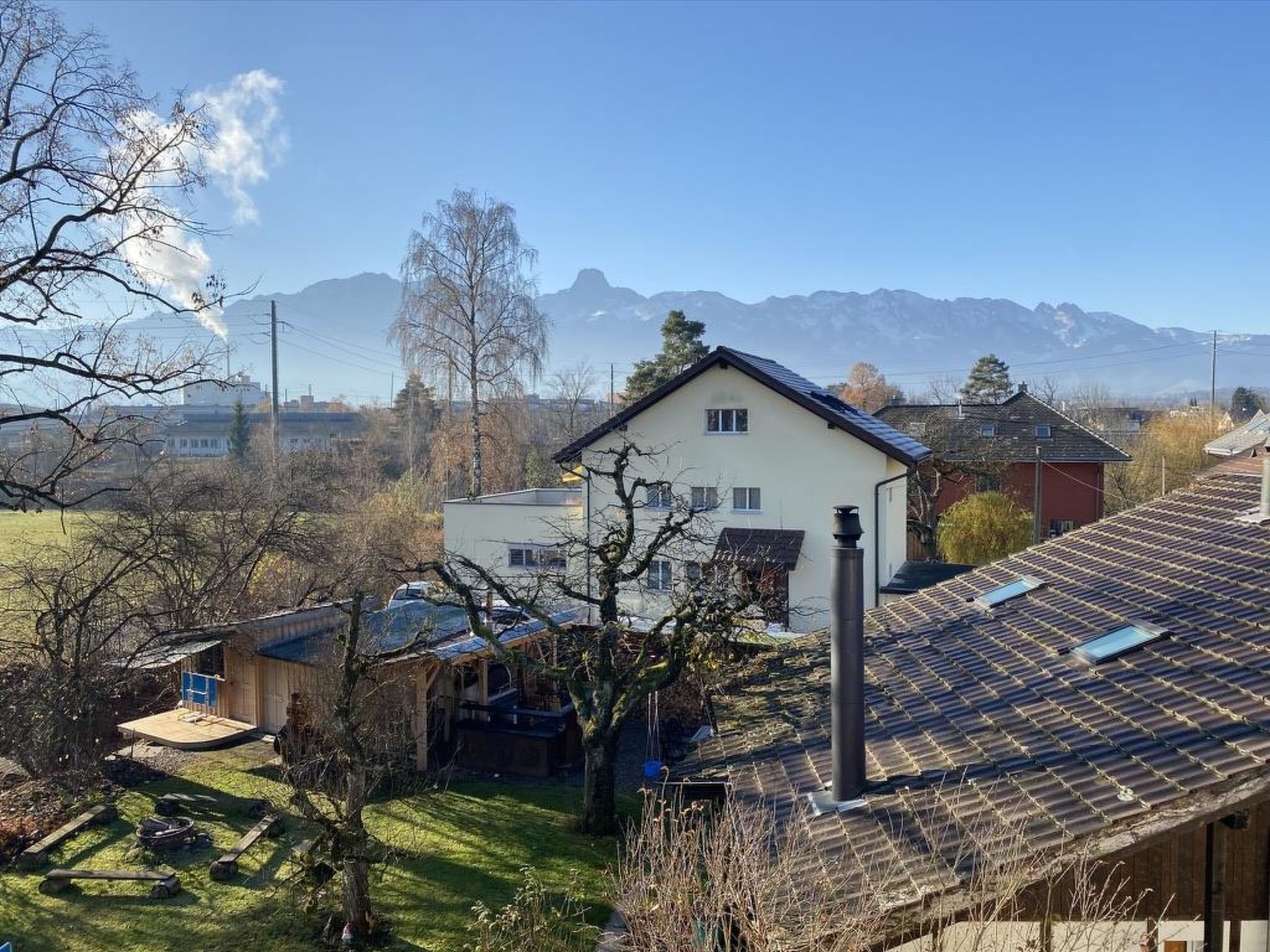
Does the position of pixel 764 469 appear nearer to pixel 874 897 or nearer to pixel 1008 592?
pixel 1008 592

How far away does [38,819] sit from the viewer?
47.9 feet

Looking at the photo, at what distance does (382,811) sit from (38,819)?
6.01 m

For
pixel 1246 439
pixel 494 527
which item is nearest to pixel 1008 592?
pixel 1246 439

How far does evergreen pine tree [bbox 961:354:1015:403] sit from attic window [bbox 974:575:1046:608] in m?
54.4

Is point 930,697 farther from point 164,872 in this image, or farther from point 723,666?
point 164,872

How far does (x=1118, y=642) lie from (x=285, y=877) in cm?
1144

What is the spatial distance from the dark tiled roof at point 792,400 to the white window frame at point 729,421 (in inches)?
46.7

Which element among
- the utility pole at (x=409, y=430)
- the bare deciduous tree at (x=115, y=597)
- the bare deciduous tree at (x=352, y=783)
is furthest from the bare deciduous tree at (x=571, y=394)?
the bare deciduous tree at (x=352, y=783)

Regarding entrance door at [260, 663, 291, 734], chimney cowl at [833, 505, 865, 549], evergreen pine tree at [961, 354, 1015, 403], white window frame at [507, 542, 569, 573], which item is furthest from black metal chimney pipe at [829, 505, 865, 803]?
evergreen pine tree at [961, 354, 1015, 403]

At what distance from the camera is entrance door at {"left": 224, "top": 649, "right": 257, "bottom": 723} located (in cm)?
1841

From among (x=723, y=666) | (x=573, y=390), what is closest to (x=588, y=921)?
(x=723, y=666)

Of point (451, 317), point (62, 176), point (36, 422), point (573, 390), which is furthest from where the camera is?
point (573, 390)

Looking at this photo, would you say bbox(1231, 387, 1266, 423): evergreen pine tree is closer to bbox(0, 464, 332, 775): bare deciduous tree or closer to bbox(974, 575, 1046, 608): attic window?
bbox(974, 575, 1046, 608): attic window

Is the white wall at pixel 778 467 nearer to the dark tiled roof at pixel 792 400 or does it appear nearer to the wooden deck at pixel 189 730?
the dark tiled roof at pixel 792 400
